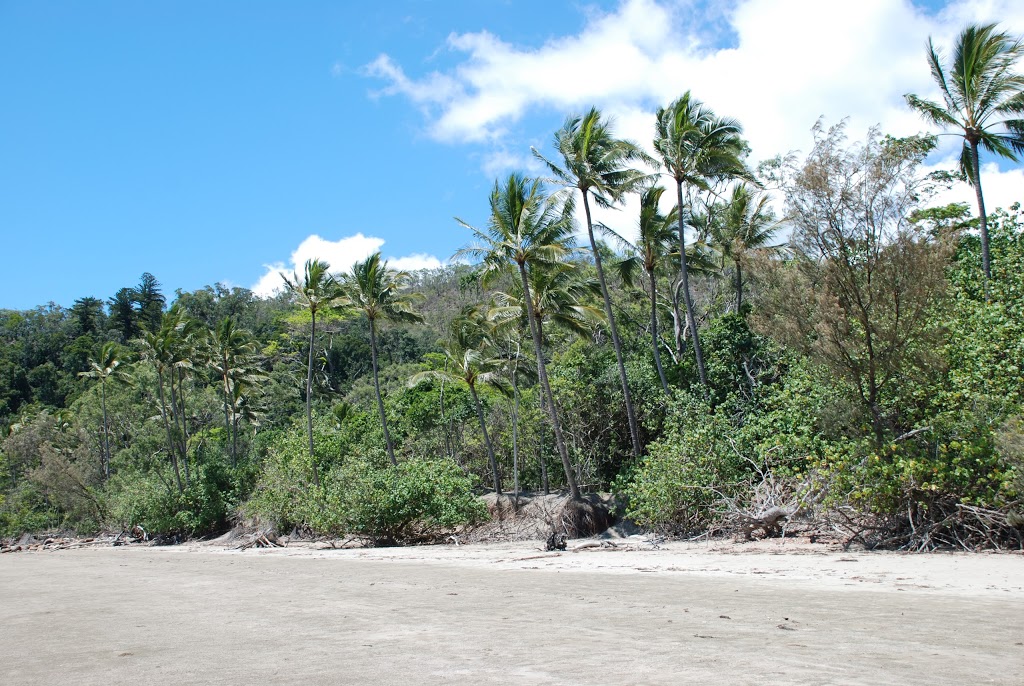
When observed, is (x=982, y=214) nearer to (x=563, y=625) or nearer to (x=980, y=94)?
(x=980, y=94)

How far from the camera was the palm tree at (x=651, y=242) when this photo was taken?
2605 cm

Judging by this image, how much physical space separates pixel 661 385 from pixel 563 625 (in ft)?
62.9

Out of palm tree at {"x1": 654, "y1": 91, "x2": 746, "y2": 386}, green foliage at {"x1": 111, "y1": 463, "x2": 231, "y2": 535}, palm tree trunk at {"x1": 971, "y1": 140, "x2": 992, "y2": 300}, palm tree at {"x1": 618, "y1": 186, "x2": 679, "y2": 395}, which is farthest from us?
green foliage at {"x1": 111, "y1": 463, "x2": 231, "y2": 535}

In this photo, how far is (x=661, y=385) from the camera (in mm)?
Answer: 25797

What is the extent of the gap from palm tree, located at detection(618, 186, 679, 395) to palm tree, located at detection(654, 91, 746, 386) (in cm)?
191

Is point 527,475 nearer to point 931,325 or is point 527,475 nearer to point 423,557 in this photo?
point 423,557

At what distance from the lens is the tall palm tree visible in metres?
23.0

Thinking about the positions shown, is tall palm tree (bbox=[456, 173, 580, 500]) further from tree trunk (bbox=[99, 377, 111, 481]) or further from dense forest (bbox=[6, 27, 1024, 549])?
tree trunk (bbox=[99, 377, 111, 481])

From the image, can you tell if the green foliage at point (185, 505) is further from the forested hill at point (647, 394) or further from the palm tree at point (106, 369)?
the palm tree at point (106, 369)

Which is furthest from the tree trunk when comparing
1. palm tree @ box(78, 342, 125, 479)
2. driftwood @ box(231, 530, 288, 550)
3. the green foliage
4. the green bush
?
the green bush

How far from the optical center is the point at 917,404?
47.1 ft

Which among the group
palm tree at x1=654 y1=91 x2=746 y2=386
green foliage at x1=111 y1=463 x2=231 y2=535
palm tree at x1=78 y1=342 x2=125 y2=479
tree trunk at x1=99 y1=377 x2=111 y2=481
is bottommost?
green foliage at x1=111 y1=463 x2=231 y2=535

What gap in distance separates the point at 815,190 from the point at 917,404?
487cm

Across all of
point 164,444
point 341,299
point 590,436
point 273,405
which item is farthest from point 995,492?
point 273,405
